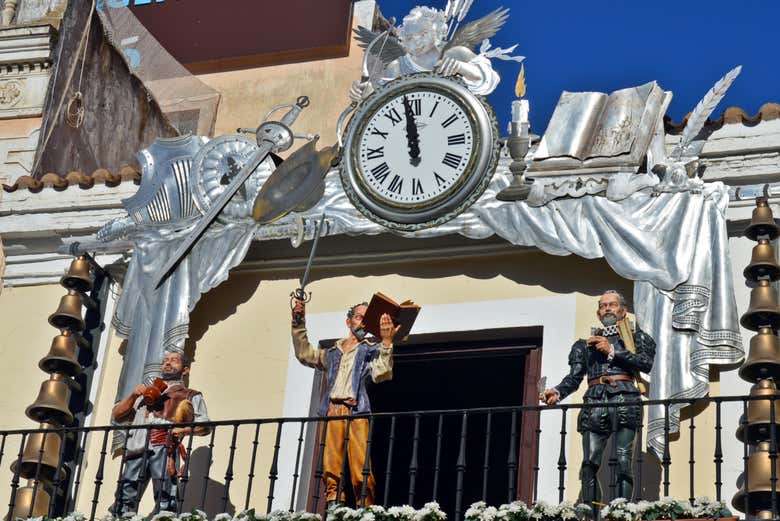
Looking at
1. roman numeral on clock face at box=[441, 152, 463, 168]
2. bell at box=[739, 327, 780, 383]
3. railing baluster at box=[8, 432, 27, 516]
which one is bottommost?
railing baluster at box=[8, 432, 27, 516]

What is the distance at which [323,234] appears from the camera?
12336 millimetres

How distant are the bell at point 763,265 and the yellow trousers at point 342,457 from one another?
7.67ft

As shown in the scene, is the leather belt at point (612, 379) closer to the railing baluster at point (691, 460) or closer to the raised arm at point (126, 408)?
the railing baluster at point (691, 460)

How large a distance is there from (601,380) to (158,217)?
11.1 feet

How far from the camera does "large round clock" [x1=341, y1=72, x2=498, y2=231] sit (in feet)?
39.7

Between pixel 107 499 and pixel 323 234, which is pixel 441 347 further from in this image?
pixel 107 499

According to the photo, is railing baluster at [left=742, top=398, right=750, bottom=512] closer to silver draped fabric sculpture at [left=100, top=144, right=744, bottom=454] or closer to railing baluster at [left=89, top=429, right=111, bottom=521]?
silver draped fabric sculpture at [left=100, top=144, right=744, bottom=454]

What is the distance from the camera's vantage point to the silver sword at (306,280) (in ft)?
38.4

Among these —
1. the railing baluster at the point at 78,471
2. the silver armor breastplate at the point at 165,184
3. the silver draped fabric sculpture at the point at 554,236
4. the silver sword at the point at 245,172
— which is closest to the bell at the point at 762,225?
the silver draped fabric sculpture at the point at 554,236

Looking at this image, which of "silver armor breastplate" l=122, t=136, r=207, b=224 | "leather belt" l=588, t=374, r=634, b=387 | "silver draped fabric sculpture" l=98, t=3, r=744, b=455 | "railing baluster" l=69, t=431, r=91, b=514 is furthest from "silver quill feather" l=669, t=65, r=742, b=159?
"railing baluster" l=69, t=431, r=91, b=514

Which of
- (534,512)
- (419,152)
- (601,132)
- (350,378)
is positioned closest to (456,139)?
(419,152)

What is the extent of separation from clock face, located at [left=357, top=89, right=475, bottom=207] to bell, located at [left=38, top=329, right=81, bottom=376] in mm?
2092

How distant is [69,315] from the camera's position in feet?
40.7

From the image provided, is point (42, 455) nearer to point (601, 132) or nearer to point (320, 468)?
point (320, 468)
